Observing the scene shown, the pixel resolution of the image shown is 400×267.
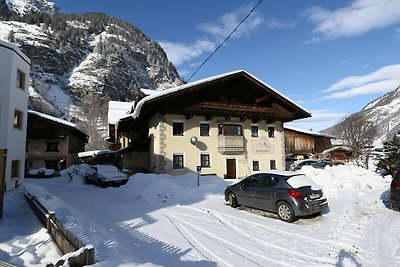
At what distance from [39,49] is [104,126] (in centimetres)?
5466

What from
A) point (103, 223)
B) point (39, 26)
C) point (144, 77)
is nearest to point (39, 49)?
point (39, 26)

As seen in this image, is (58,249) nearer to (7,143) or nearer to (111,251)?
(111,251)

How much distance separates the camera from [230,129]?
23828 millimetres

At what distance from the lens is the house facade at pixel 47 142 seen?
100 ft

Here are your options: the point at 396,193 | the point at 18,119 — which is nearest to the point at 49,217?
the point at 396,193

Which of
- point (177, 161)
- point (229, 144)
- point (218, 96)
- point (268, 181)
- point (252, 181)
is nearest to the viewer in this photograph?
point (268, 181)

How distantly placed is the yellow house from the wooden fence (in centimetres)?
1182

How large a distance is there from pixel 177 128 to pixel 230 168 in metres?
5.83

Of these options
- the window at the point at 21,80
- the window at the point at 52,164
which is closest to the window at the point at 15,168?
the window at the point at 21,80

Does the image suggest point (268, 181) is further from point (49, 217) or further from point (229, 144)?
point (229, 144)

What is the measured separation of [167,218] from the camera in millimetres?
9836

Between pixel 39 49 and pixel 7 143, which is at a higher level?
pixel 39 49

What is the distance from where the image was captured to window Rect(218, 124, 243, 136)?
2342 centimetres

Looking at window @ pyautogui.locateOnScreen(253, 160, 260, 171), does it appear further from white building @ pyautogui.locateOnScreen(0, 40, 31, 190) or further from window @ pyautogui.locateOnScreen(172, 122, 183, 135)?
white building @ pyautogui.locateOnScreen(0, 40, 31, 190)
